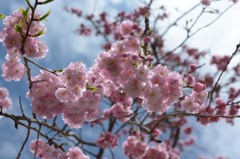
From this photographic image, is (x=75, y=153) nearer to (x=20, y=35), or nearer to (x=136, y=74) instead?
(x=136, y=74)

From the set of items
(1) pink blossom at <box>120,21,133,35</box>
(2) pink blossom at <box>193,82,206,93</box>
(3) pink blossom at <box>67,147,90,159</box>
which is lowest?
(3) pink blossom at <box>67,147,90,159</box>

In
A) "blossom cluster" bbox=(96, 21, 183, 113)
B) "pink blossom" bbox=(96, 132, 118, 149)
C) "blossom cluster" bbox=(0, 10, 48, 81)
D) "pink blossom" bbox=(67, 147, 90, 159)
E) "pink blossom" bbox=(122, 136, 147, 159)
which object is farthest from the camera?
"pink blossom" bbox=(96, 132, 118, 149)

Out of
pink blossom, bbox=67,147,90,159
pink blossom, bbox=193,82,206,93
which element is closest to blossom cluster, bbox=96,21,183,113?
pink blossom, bbox=193,82,206,93

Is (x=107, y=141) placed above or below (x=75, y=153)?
above

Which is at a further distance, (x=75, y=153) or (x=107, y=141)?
(x=107, y=141)

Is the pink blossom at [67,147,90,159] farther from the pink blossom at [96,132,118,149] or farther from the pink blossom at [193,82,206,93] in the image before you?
the pink blossom at [96,132,118,149]

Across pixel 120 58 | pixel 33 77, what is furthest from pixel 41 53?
pixel 120 58

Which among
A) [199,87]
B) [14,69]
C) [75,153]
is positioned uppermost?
[199,87]

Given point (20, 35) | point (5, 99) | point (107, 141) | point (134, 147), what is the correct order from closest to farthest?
point (20, 35), point (5, 99), point (134, 147), point (107, 141)

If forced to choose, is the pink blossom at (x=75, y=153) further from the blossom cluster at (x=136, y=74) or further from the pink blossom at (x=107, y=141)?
the pink blossom at (x=107, y=141)

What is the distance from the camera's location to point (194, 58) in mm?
11055

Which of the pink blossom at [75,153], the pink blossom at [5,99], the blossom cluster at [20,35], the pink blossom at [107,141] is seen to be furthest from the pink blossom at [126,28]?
the pink blossom at [107,141]

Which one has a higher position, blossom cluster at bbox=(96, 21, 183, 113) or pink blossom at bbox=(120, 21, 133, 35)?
pink blossom at bbox=(120, 21, 133, 35)

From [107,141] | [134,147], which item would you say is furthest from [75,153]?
[107,141]
